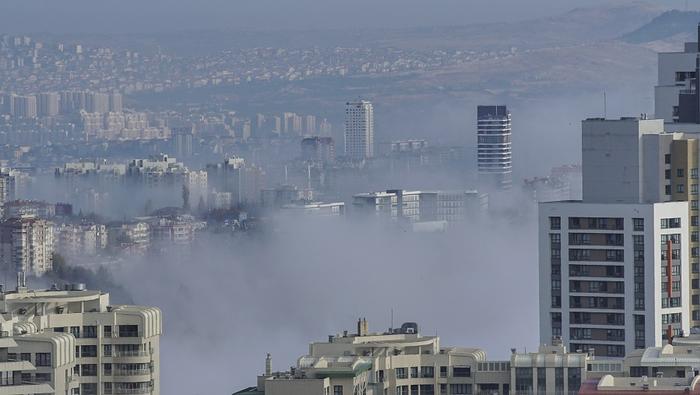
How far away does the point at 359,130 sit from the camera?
403 ft

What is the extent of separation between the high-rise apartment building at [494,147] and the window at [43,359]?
77.3m

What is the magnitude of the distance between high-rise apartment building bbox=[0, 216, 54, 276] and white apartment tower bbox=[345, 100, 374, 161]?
35079mm

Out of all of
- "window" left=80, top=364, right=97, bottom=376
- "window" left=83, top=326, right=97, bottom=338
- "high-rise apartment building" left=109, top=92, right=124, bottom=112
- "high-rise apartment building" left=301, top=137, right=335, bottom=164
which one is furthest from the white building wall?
"high-rise apartment building" left=109, top=92, right=124, bottom=112

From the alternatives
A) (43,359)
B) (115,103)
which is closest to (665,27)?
(115,103)

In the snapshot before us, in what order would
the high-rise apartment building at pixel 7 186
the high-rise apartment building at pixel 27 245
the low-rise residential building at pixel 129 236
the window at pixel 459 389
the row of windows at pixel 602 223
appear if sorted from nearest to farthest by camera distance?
1. the window at pixel 459 389
2. the row of windows at pixel 602 223
3. the high-rise apartment building at pixel 27 245
4. the low-rise residential building at pixel 129 236
5. the high-rise apartment building at pixel 7 186

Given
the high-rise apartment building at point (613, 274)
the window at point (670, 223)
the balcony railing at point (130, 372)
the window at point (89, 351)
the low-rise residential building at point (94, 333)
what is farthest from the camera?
the window at point (670, 223)

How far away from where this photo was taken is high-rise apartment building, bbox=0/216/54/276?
7062 cm

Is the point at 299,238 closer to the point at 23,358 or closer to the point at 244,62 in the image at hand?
the point at 244,62

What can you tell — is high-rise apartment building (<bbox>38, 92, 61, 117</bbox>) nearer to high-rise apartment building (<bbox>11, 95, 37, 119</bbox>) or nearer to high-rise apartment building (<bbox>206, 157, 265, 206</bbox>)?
high-rise apartment building (<bbox>11, 95, 37, 119</bbox>)

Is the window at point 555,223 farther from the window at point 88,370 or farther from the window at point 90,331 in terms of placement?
the window at point 88,370

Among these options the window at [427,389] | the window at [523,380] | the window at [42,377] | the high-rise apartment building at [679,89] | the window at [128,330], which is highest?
the high-rise apartment building at [679,89]

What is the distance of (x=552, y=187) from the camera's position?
85938mm

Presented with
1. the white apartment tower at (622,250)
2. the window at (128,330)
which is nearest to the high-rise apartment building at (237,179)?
the white apartment tower at (622,250)

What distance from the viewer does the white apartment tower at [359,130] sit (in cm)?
11894
